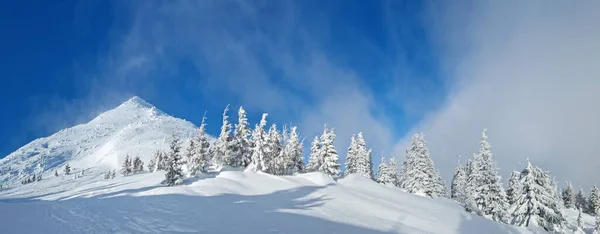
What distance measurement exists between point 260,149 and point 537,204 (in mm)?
35840

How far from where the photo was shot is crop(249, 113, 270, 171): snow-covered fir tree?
51.5 m

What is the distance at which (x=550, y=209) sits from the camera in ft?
122

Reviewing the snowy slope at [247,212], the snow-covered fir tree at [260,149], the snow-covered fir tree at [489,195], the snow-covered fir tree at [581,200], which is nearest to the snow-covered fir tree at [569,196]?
the snow-covered fir tree at [581,200]

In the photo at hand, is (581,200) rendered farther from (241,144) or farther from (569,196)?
(241,144)

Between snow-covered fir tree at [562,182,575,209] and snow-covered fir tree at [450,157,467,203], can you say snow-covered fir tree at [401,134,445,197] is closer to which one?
snow-covered fir tree at [450,157,467,203]

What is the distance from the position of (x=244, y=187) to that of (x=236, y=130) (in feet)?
66.5

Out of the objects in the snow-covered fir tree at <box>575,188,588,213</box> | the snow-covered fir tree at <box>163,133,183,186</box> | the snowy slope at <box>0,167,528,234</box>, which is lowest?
the snow-covered fir tree at <box>575,188,588,213</box>

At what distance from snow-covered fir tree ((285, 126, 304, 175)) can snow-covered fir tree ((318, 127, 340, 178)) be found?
16.0 feet

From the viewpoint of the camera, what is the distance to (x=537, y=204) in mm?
37375

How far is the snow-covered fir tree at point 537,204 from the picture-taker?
3741cm

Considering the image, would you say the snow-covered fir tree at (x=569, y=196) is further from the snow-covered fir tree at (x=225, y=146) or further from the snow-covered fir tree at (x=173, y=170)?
the snow-covered fir tree at (x=173, y=170)

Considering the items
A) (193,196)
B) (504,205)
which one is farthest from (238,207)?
(504,205)

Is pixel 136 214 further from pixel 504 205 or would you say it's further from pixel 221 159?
pixel 504 205

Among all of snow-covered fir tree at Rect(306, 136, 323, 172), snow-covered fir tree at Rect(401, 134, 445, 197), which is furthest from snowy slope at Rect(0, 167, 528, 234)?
snow-covered fir tree at Rect(401, 134, 445, 197)
